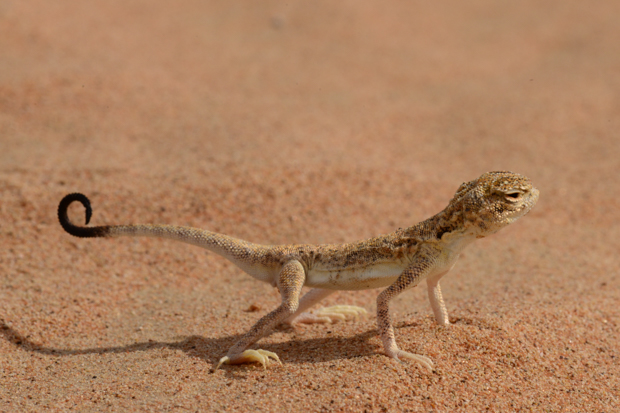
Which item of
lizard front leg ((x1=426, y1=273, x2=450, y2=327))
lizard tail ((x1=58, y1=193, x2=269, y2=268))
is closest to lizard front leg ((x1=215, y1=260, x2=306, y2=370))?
lizard tail ((x1=58, y1=193, x2=269, y2=268))

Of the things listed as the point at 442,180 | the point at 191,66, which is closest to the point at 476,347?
the point at 442,180

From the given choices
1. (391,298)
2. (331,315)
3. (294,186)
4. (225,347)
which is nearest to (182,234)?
(225,347)

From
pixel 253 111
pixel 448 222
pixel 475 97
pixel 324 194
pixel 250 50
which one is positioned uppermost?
pixel 250 50

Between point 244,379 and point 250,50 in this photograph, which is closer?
point 244,379

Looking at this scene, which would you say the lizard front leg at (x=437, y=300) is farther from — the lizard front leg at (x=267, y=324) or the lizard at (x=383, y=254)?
the lizard front leg at (x=267, y=324)

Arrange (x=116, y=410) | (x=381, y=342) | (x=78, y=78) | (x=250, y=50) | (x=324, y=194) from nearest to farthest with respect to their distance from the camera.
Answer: (x=116, y=410) → (x=381, y=342) → (x=324, y=194) → (x=78, y=78) → (x=250, y=50)

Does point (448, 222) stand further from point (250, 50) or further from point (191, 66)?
point (250, 50)
